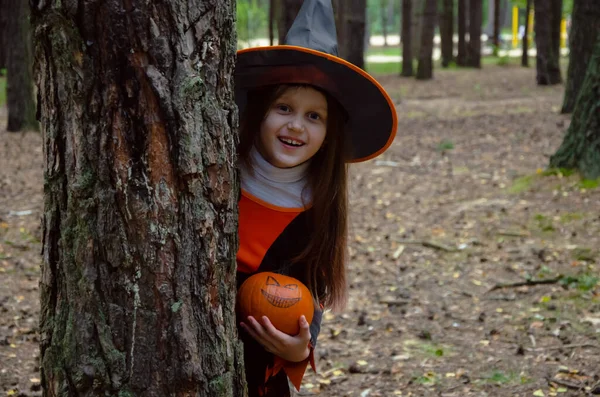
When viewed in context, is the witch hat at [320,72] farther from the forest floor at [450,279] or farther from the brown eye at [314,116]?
the forest floor at [450,279]

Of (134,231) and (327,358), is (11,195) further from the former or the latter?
(134,231)

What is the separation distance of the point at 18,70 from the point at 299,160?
432 inches

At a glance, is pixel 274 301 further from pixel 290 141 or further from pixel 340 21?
pixel 340 21

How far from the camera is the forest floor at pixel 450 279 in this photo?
167 inches

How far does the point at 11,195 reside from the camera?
8.38 meters

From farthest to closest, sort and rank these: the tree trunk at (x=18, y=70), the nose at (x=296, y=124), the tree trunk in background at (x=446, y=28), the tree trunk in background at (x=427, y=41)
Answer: the tree trunk in background at (x=446, y=28), the tree trunk in background at (x=427, y=41), the tree trunk at (x=18, y=70), the nose at (x=296, y=124)

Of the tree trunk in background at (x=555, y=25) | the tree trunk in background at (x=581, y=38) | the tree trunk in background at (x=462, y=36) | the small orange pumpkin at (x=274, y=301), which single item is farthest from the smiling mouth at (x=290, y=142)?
the tree trunk in background at (x=462, y=36)

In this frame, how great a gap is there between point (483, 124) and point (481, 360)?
9283 mm

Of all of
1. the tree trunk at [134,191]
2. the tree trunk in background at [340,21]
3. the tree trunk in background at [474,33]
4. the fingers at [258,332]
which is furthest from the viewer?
the tree trunk in background at [474,33]

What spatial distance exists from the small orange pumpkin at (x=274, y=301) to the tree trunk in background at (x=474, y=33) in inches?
951

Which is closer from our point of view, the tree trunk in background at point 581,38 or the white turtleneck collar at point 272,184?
the white turtleneck collar at point 272,184

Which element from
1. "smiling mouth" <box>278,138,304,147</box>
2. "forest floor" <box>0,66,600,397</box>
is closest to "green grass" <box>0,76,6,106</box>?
"forest floor" <box>0,66,600,397</box>

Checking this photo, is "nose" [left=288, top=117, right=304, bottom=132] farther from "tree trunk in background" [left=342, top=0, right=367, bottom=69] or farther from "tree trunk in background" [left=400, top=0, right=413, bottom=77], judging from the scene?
"tree trunk in background" [left=400, top=0, right=413, bottom=77]

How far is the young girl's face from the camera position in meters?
2.76
